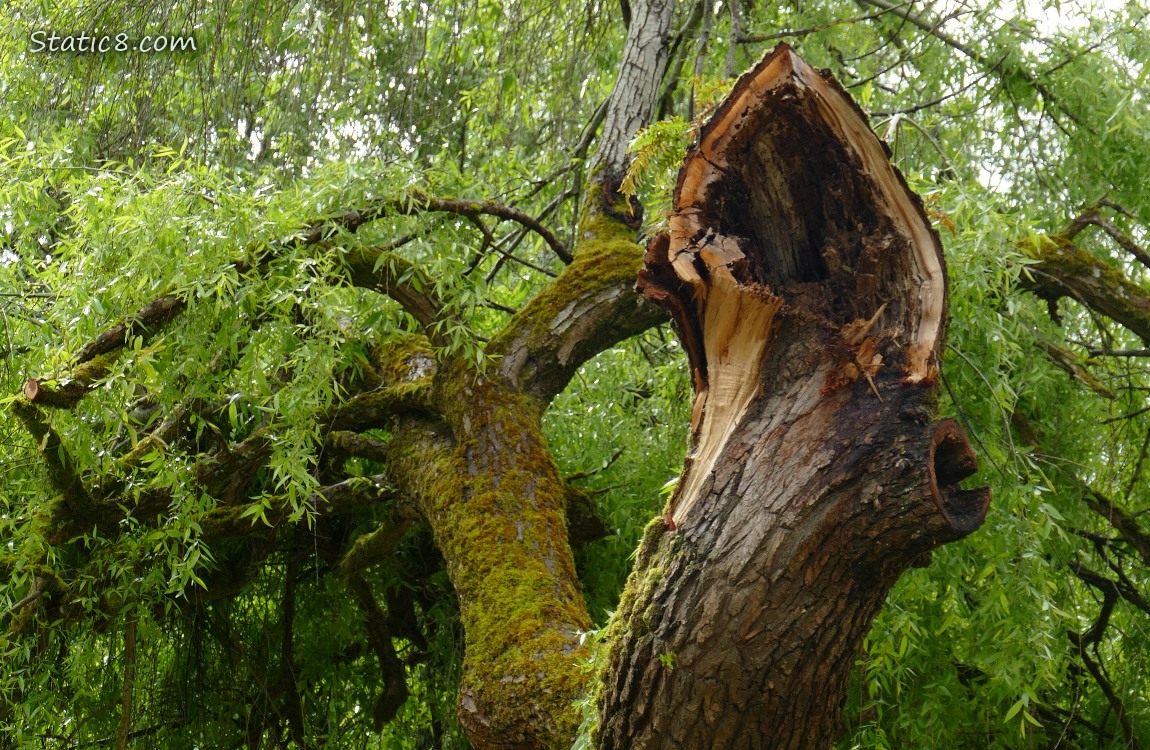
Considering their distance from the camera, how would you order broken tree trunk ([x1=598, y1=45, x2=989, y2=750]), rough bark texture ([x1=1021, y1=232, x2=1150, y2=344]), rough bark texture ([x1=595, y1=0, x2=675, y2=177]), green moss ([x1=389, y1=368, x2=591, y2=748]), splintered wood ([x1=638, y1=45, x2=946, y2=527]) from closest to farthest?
broken tree trunk ([x1=598, y1=45, x2=989, y2=750]) < splintered wood ([x1=638, y1=45, x2=946, y2=527]) < green moss ([x1=389, y1=368, x2=591, y2=748]) < rough bark texture ([x1=1021, y1=232, x2=1150, y2=344]) < rough bark texture ([x1=595, y1=0, x2=675, y2=177])

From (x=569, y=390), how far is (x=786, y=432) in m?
2.00

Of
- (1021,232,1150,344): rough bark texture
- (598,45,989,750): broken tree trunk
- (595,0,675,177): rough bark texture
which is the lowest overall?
(598,45,989,750): broken tree trunk

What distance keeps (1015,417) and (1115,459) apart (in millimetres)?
592

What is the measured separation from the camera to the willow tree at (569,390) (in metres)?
1.46

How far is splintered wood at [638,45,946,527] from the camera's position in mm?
1501

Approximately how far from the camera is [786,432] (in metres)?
1.44

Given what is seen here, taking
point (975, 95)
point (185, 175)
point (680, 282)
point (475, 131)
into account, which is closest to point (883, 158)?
point (680, 282)

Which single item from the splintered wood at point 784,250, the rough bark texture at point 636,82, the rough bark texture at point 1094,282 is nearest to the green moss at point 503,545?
the splintered wood at point 784,250

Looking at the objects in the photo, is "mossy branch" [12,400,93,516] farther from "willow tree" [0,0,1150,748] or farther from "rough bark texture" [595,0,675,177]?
"rough bark texture" [595,0,675,177]

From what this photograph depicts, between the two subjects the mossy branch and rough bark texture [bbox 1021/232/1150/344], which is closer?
the mossy branch

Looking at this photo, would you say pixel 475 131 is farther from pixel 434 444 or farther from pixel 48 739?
pixel 48 739

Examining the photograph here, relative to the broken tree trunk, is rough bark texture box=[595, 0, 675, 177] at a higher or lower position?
higher

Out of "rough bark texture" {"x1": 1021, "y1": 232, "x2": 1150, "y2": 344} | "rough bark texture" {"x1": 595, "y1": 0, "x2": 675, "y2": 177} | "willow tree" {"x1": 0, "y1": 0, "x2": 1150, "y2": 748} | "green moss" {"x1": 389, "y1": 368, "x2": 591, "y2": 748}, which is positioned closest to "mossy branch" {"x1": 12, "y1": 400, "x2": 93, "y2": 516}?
"willow tree" {"x1": 0, "y1": 0, "x2": 1150, "y2": 748}

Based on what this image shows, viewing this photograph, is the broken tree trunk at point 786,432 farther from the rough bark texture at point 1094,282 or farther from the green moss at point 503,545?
the rough bark texture at point 1094,282
